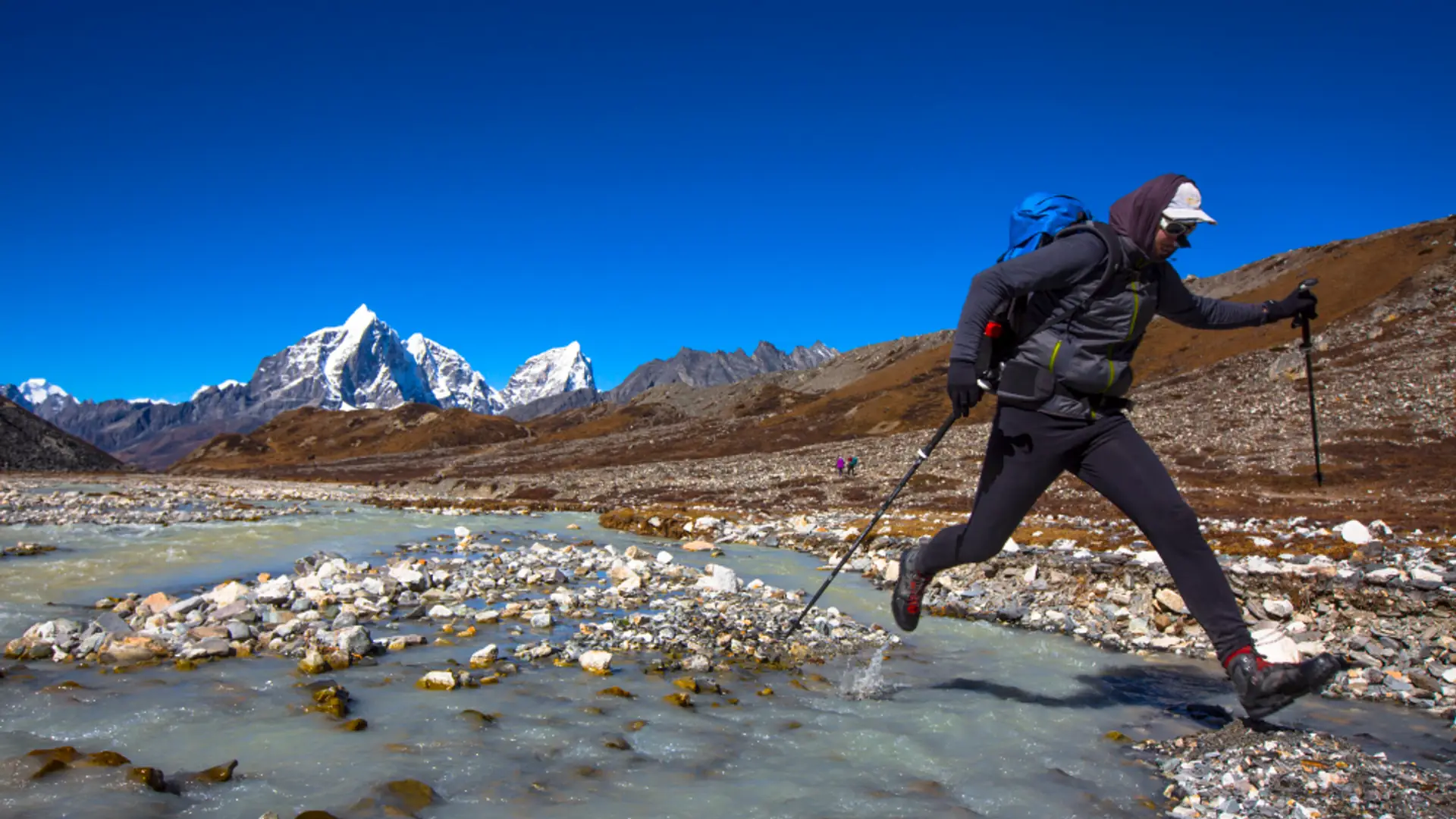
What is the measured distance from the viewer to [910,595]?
718cm

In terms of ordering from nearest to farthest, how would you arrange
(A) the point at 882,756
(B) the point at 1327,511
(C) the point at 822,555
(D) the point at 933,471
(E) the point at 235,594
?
(A) the point at 882,756 < (E) the point at 235,594 < (C) the point at 822,555 < (B) the point at 1327,511 < (D) the point at 933,471

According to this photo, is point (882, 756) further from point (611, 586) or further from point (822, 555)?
point (822, 555)

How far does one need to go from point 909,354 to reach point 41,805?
182 meters

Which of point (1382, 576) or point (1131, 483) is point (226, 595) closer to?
point (1131, 483)

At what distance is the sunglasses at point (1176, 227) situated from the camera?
5508 millimetres

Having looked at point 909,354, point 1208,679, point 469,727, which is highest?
point 909,354

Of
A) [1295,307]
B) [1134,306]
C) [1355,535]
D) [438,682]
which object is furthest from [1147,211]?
[1355,535]

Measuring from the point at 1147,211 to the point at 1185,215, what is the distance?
250mm

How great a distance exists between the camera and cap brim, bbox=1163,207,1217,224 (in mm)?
5473

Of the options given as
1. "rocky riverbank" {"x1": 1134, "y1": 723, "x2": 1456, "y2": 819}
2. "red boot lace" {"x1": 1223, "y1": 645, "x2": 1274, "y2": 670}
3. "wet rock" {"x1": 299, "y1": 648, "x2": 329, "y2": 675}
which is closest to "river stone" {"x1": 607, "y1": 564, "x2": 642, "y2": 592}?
"wet rock" {"x1": 299, "y1": 648, "x2": 329, "y2": 675}

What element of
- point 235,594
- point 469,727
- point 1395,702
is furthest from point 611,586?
point 1395,702

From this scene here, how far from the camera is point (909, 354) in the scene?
179500 millimetres

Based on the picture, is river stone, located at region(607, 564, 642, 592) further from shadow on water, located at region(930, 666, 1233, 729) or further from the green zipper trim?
the green zipper trim

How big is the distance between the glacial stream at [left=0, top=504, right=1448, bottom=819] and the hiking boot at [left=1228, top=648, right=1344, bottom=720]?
0.90m
